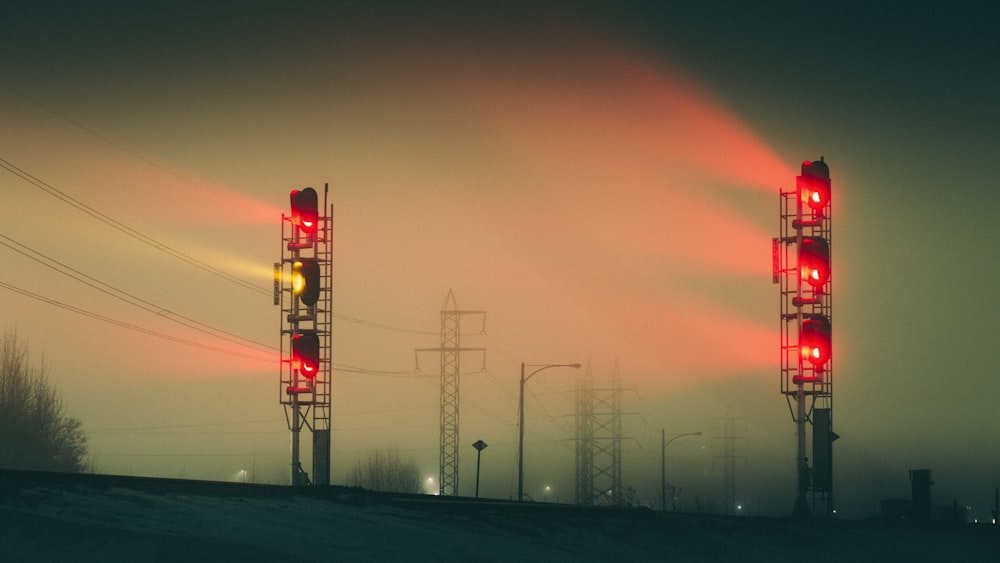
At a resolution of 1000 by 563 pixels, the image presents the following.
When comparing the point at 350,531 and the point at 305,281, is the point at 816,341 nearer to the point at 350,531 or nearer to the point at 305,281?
the point at 305,281

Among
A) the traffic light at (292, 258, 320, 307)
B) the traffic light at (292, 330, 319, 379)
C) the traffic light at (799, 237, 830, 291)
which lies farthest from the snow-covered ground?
the traffic light at (292, 258, 320, 307)

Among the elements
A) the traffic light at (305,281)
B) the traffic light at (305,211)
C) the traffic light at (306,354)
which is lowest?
the traffic light at (306,354)

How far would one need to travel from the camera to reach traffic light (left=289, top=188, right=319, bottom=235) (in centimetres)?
5016

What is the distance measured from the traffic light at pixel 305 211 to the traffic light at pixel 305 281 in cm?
190

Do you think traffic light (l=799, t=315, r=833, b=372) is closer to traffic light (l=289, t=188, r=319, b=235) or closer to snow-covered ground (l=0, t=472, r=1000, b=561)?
snow-covered ground (l=0, t=472, r=1000, b=561)

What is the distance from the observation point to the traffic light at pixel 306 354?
4912cm

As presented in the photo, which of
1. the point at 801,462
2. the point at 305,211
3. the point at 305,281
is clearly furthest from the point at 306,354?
the point at 801,462

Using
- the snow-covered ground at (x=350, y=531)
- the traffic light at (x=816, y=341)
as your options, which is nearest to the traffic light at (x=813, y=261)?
the traffic light at (x=816, y=341)

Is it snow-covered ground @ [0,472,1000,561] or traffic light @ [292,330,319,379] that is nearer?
snow-covered ground @ [0,472,1000,561]

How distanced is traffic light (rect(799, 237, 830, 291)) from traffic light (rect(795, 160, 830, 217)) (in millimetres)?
1561

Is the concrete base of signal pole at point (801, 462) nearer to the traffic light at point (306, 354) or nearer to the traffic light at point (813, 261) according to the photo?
the traffic light at point (813, 261)

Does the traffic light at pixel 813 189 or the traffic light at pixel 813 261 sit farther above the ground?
→ the traffic light at pixel 813 189

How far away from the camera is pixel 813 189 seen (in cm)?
4931

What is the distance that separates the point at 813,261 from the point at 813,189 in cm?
301
